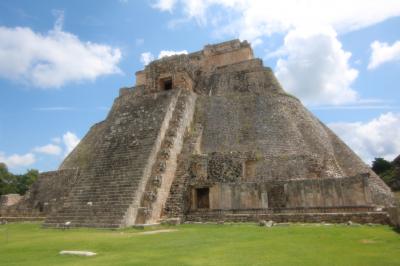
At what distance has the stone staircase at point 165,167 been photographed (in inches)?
528

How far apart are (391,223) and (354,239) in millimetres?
3386

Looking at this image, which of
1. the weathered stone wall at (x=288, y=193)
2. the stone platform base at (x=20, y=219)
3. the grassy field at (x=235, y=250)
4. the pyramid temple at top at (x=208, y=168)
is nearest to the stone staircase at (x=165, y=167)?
the pyramid temple at top at (x=208, y=168)

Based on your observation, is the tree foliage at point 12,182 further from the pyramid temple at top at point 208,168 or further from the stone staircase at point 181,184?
the stone staircase at point 181,184

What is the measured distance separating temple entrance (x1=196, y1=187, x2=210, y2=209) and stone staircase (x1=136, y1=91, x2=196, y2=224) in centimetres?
132

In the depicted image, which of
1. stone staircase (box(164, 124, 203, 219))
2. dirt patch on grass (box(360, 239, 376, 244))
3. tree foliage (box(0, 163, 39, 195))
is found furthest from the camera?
tree foliage (box(0, 163, 39, 195))

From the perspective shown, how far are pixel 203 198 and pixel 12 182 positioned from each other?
33.9 m

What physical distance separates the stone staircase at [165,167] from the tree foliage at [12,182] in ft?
98.0

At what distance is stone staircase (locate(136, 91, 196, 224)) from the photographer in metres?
13.4

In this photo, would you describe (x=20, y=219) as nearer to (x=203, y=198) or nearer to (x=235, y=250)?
(x=203, y=198)

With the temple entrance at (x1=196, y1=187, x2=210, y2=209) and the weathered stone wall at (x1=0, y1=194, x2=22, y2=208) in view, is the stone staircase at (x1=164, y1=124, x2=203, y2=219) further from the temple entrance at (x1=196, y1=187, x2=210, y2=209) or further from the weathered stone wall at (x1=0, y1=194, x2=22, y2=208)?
the weathered stone wall at (x1=0, y1=194, x2=22, y2=208)

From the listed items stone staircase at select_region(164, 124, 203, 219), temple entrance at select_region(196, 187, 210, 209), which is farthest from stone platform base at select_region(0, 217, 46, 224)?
temple entrance at select_region(196, 187, 210, 209)

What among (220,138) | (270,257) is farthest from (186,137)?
(270,257)

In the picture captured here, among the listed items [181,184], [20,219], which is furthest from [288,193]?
[20,219]

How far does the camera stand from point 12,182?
4038 centimetres
